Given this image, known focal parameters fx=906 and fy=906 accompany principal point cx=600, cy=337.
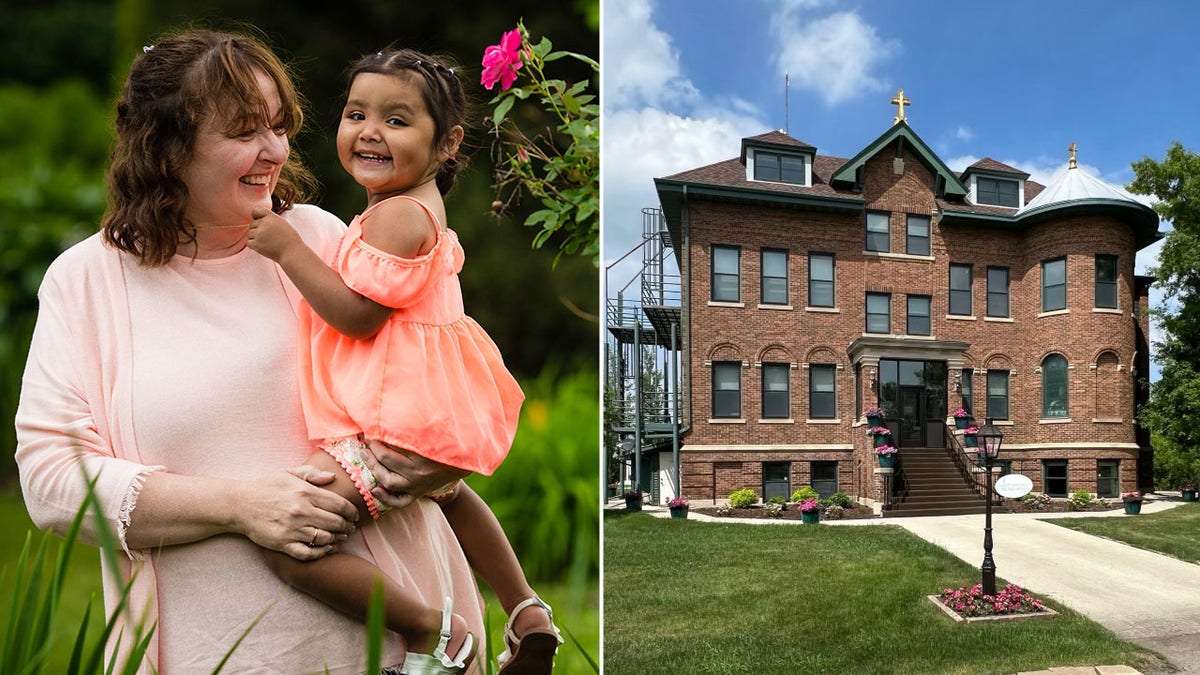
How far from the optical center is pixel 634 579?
11.0 ft

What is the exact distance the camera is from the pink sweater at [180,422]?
1.21 m

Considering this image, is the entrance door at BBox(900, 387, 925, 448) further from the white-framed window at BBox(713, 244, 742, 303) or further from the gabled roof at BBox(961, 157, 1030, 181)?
the gabled roof at BBox(961, 157, 1030, 181)

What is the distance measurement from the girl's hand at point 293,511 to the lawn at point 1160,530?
120 inches

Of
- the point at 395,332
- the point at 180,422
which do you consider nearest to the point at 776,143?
the point at 395,332

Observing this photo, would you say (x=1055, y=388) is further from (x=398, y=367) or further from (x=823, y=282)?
(x=398, y=367)

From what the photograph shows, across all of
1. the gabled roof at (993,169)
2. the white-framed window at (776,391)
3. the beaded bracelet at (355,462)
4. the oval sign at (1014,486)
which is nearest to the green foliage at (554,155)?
the beaded bracelet at (355,462)

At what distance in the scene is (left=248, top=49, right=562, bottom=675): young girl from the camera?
1271 mm

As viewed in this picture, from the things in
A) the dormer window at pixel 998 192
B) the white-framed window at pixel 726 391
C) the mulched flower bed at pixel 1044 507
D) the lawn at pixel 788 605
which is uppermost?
the dormer window at pixel 998 192

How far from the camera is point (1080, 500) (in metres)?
3.36

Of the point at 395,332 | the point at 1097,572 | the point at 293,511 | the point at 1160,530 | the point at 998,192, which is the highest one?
the point at 998,192

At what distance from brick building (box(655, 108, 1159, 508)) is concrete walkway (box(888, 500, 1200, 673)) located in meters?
0.18

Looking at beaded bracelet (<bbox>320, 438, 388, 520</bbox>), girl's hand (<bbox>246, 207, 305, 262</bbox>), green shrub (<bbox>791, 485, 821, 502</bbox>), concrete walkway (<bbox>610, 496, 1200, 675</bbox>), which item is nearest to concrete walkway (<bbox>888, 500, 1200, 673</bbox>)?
concrete walkway (<bbox>610, 496, 1200, 675</bbox>)

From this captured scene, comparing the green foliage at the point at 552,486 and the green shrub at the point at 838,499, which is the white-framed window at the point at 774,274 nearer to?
the green shrub at the point at 838,499

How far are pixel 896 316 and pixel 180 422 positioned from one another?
2824mm
